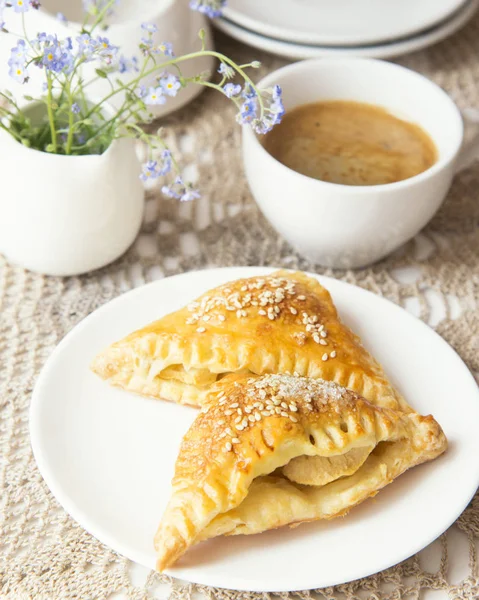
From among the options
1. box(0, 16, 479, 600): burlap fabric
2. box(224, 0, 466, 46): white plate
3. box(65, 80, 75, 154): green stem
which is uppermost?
box(65, 80, 75, 154): green stem

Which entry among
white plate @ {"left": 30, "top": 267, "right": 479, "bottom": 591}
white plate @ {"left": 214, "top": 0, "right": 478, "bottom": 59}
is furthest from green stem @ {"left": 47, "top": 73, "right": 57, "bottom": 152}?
white plate @ {"left": 214, "top": 0, "right": 478, "bottom": 59}

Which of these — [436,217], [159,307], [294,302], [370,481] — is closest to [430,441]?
[370,481]

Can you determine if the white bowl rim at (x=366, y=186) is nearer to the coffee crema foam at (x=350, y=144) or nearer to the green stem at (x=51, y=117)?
the coffee crema foam at (x=350, y=144)

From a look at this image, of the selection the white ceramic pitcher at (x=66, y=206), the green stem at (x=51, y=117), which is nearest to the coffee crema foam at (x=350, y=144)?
the white ceramic pitcher at (x=66, y=206)

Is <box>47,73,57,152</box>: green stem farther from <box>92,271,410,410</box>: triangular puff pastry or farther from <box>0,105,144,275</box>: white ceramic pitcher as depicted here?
<box>92,271,410,410</box>: triangular puff pastry

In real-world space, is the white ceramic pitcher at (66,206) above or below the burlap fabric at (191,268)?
above

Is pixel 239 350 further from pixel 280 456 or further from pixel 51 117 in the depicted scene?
pixel 51 117

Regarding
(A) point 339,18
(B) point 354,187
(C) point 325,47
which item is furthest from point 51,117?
(A) point 339,18
